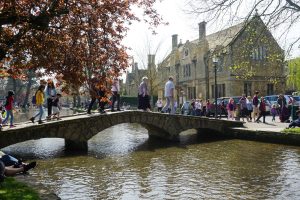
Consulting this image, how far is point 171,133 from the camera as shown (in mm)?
20016

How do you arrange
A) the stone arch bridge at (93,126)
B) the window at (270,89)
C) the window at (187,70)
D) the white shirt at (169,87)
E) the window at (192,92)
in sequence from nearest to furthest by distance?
the stone arch bridge at (93,126), the white shirt at (169,87), the window at (270,89), the window at (192,92), the window at (187,70)

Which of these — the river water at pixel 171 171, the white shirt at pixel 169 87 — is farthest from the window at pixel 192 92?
the white shirt at pixel 169 87

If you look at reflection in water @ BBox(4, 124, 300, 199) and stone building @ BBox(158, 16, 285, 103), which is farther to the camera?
stone building @ BBox(158, 16, 285, 103)

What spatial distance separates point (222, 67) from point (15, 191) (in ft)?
59.6

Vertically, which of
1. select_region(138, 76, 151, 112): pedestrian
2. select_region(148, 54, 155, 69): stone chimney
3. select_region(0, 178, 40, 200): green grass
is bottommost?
select_region(0, 178, 40, 200): green grass

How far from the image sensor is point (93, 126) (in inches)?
683

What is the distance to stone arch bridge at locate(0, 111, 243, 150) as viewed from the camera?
1494 centimetres

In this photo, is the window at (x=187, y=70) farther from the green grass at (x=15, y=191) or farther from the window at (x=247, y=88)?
the green grass at (x=15, y=191)

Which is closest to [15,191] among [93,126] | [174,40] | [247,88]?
[93,126]

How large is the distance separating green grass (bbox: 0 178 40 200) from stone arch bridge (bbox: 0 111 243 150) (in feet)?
22.0

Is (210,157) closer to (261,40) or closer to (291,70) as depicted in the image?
(261,40)

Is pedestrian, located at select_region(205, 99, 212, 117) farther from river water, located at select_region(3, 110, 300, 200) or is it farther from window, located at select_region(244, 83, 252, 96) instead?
window, located at select_region(244, 83, 252, 96)

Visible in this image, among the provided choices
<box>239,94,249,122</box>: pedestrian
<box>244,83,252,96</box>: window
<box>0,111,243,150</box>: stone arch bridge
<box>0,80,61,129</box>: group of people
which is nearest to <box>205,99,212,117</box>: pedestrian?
<box>239,94,249,122</box>: pedestrian

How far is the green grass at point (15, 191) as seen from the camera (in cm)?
694
